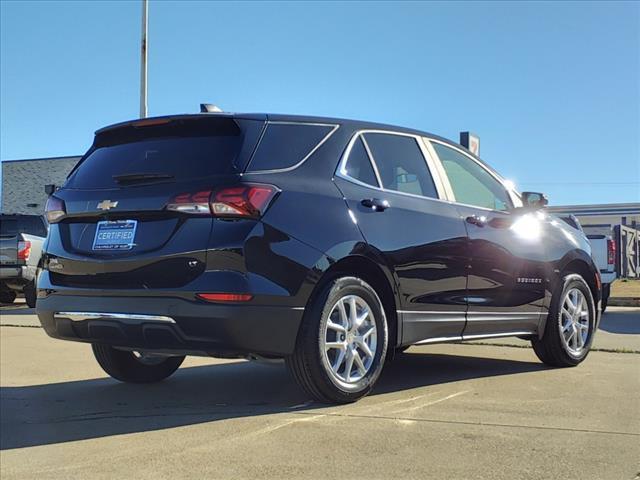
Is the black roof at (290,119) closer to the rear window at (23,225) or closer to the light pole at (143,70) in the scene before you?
the rear window at (23,225)

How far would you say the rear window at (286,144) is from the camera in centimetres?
407

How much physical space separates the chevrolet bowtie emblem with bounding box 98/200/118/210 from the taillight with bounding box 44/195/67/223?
0.34m

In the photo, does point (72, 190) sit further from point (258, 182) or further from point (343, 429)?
point (343, 429)

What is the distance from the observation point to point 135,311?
390 cm

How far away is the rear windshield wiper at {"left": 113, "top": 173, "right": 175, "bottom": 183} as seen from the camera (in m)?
4.11

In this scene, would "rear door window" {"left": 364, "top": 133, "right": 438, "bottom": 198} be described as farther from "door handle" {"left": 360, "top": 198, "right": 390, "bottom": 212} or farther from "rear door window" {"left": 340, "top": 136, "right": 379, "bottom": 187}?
"door handle" {"left": 360, "top": 198, "right": 390, "bottom": 212}

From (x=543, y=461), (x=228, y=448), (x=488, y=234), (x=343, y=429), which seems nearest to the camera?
(x=543, y=461)

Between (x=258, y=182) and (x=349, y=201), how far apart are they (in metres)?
0.69

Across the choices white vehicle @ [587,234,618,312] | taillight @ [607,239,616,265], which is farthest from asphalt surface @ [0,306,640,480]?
taillight @ [607,239,616,265]

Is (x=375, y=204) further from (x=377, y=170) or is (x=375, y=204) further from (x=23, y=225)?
(x=23, y=225)

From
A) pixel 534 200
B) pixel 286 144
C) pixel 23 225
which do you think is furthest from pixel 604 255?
pixel 23 225

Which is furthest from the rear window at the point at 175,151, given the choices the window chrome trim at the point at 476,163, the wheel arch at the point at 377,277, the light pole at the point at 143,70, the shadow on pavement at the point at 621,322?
the light pole at the point at 143,70

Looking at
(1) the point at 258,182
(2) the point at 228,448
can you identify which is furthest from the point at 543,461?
(1) the point at 258,182

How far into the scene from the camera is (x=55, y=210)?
4.45 m
